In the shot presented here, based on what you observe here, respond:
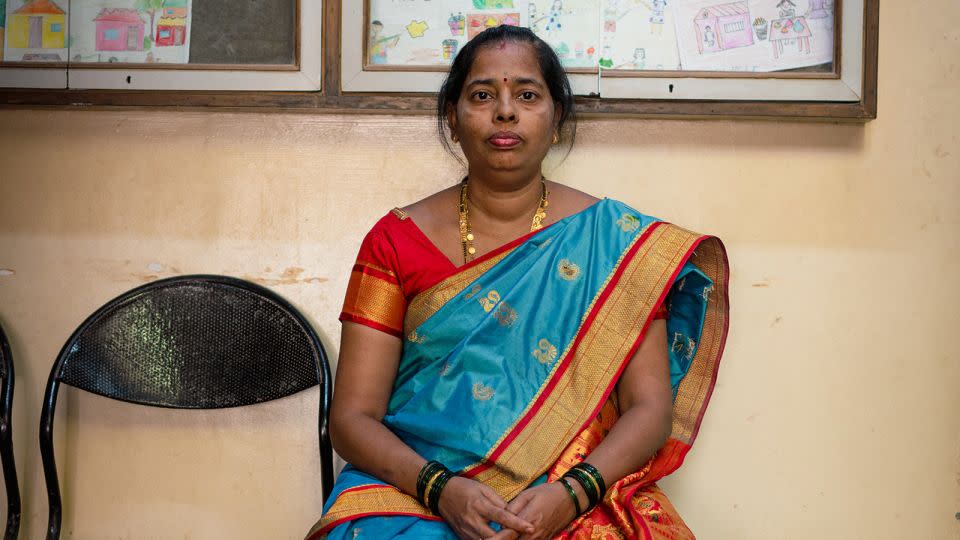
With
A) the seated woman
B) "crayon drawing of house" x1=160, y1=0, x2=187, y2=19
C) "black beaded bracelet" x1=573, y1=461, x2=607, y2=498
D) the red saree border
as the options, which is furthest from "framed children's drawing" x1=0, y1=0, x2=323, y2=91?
"black beaded bracelet" x1=573, y1=461, x2=607, y2=498

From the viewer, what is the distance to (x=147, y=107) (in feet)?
8.77

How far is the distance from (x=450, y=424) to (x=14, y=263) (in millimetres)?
1517

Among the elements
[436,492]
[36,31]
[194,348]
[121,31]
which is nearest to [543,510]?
[436,492]

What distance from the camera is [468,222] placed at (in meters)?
2.34

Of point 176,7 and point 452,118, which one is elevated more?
point 176,7

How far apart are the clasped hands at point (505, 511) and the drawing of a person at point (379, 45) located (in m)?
1.24

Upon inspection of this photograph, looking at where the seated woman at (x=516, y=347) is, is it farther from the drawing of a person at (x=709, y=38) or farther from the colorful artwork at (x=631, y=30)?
the drawing of a person at (x=709, y=38)

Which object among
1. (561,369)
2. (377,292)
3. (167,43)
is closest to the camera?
(561,369)

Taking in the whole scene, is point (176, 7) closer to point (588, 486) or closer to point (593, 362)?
point (593, 362)

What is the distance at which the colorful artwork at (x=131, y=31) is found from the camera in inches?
105

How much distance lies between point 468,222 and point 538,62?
1.38 feet

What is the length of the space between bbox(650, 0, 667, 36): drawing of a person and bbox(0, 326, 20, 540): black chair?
199 cm

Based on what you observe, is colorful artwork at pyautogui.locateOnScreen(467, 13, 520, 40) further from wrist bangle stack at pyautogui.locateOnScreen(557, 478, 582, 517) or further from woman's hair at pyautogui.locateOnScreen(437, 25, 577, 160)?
wrist bangle stack at pyautogui.locateOnScreen(557, 478, 582, 517)

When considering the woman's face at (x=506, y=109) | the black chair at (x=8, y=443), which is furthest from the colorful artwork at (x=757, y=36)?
the black chair at (x=8, y=443)
